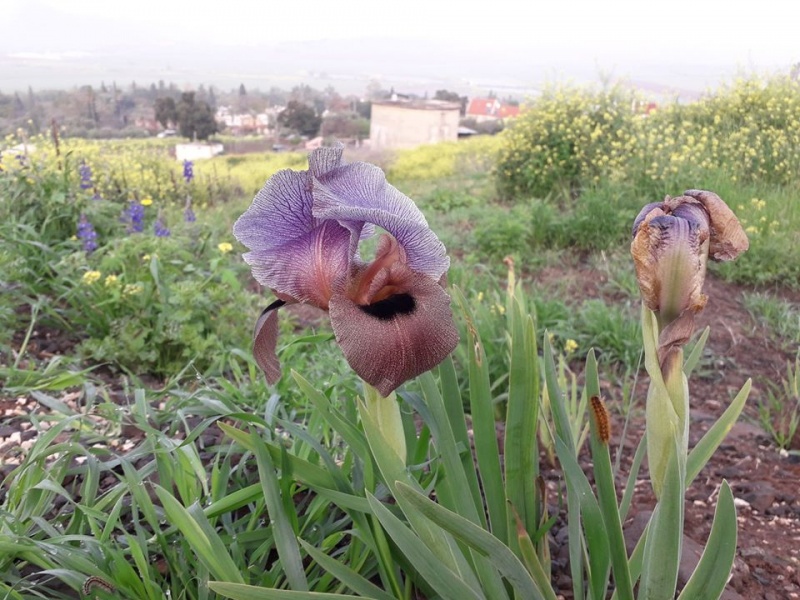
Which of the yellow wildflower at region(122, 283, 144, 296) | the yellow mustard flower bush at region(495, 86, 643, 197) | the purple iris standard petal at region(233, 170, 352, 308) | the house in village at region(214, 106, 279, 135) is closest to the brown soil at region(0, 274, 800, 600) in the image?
the yellow wildflower at region(122, 283, 144, 296)

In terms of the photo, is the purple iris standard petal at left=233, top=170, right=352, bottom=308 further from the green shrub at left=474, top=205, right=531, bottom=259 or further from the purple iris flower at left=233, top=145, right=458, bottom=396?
the green shrub at left=474, top=205, right=531, bottom=259

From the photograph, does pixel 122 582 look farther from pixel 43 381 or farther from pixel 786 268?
pixel 786 268

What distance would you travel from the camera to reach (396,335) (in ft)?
2.81

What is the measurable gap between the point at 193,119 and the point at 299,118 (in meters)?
2.70

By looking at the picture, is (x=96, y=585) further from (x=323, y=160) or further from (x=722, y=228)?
(x=722, y=228)

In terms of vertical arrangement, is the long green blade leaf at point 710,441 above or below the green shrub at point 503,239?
above

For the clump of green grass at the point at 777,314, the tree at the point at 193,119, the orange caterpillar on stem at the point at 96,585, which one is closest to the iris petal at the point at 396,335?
the orange caterpillar on stem at the point at 96,585

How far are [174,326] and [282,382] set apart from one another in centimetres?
87

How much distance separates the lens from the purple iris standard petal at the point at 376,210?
2.90 feet

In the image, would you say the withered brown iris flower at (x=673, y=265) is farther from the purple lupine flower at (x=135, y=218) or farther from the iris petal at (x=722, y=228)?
the purple lupine flower at (x=135, y=218)

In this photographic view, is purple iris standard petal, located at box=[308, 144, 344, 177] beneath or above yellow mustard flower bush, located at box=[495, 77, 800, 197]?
above

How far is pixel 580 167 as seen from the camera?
6.43 metres

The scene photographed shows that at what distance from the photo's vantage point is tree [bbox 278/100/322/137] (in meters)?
15.1

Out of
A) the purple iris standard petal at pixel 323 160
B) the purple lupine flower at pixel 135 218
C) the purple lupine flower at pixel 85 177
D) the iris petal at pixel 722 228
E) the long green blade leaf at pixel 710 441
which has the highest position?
the purple iris standard petal at pixel 323 160
